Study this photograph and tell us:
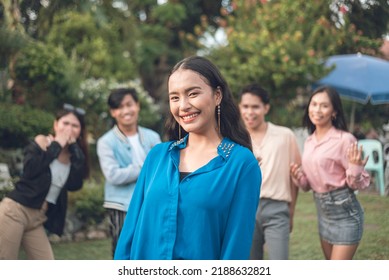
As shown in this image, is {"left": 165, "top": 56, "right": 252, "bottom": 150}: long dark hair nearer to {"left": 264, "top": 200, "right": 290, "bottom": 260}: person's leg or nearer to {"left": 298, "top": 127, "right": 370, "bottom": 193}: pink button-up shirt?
{"left": 298, "top": 127, "right": 370, "bottom": 193}: pink button-up shirt

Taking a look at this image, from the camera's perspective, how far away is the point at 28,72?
20.6 feet

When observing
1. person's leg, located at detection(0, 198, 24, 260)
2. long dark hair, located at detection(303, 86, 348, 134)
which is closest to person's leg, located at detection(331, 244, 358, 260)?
long dark hair, located at detection(303, 86, 348, 134)

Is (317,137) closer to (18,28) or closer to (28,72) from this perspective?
A: (18,28)

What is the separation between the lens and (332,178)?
12.7ft

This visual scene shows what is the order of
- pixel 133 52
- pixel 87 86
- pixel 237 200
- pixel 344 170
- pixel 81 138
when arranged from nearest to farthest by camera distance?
pixel 237 200 < pixel 344 170 < pixel 81 138 < pixel 87 86 < pixel 133 52

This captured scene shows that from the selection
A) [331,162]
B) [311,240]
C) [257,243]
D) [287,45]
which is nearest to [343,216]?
[331,162]

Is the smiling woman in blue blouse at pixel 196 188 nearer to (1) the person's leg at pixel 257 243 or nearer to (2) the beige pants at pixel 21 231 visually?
(2) the beige pants at pixel 21 231

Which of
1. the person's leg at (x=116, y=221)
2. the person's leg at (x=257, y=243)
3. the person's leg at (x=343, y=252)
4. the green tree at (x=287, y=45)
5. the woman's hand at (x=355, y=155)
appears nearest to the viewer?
the woman's hand at (x=355, y=155)

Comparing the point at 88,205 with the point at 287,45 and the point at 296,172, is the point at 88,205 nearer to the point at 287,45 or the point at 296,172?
the point at 287,45

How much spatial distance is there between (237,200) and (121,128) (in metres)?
2.28

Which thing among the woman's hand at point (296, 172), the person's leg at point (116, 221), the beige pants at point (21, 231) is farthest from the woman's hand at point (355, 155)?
the beige pants at point (21, 231)

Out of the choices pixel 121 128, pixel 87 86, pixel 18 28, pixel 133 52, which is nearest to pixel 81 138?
pixel 121 128

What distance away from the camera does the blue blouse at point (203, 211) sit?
7.66ft

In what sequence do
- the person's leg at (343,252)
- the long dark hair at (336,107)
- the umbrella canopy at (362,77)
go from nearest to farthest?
the person's leg at (343,252)
the long dark hair at (336,107)
the umbrella canopy at (362,77)
